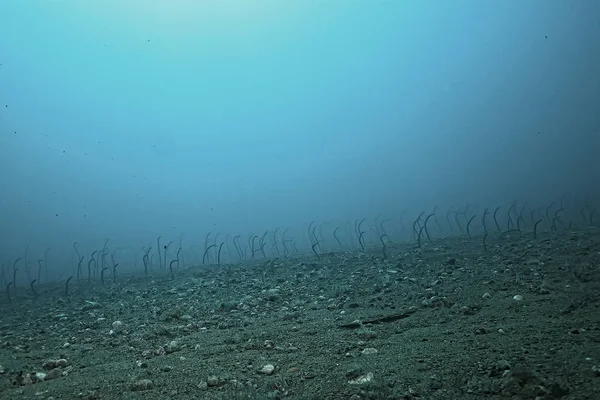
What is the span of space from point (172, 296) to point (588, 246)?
8982 mm

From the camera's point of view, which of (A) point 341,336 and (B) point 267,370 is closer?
(B) point 267,370

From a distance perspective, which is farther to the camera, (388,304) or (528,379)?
(388,304)

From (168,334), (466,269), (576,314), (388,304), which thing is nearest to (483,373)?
(576,314)

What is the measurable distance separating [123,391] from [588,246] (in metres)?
9.23

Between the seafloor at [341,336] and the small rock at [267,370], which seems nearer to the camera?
the seafloor at [341,336]

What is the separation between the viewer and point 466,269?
7.58 metres

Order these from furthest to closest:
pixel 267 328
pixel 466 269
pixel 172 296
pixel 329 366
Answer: pixel 172 296 < pixel 466 269 < pixel 267 328 < pixel 329 366

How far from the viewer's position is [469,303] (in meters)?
5.34

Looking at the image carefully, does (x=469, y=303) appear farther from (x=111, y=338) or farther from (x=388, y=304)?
(x=111, y=338)

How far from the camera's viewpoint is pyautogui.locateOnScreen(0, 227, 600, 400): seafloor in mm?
3100

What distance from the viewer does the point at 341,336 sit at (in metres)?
4.60

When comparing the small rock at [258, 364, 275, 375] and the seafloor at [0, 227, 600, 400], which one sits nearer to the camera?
the seafloor at [0, 227, 600, 400]

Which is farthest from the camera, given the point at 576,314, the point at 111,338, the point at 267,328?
the point at 111,338

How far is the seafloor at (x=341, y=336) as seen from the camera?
3.10m
